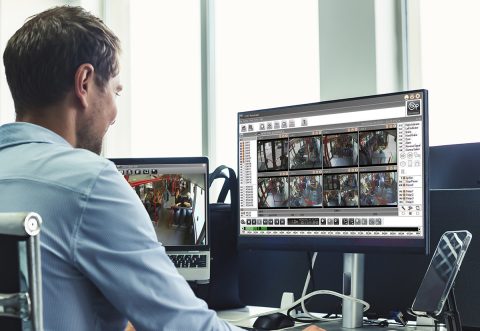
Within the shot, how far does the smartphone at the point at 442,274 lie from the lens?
1.14 meters

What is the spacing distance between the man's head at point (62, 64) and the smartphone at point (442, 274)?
636mm

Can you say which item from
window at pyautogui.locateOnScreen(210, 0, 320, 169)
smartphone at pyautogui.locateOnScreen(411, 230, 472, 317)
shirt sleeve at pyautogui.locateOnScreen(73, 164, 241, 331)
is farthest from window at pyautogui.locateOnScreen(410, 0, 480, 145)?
shirt sleeve at pyautogui.locateOnScreen(73, 164, 241, 331)

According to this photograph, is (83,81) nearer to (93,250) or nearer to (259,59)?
(93,250)

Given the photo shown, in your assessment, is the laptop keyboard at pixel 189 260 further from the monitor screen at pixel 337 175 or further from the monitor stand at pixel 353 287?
the monitor stand at pixel 353 287

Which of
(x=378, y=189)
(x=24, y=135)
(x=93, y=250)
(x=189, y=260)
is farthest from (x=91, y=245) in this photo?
(x=189, y=260)

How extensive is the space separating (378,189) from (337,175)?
0.11 meters

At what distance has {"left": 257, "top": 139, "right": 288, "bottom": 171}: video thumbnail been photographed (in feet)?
5.31

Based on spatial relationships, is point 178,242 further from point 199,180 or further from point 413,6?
point 413,6

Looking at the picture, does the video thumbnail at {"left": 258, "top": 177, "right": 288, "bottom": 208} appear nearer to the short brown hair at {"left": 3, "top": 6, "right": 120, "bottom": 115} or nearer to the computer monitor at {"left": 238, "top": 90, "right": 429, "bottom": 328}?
the computer monitor at {"left": 238, "top": 90, "right": 429, "bottom": 328}

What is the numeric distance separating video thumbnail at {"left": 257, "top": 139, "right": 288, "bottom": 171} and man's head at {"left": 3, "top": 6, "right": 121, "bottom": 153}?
24.5 inches

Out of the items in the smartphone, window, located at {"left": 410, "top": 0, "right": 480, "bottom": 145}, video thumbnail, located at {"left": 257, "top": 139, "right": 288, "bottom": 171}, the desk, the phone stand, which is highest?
window, located at {"left": 410, "top": 0, "right": 480, "bottom": 145}

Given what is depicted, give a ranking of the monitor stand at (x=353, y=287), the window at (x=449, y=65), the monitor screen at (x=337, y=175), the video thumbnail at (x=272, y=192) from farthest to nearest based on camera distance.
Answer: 1. the window at (x=449, y=65)
2. the video thumbnail at (x=272, y=192)
3. the monitor stand at (x=353, y=287)
4. the monitor screen at (x=337, y=175)

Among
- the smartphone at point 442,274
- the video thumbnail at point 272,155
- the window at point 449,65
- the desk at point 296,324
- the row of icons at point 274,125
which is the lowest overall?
the desk at point 296,324

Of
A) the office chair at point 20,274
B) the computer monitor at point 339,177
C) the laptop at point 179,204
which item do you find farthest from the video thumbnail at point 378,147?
the office chair at point 20,274
